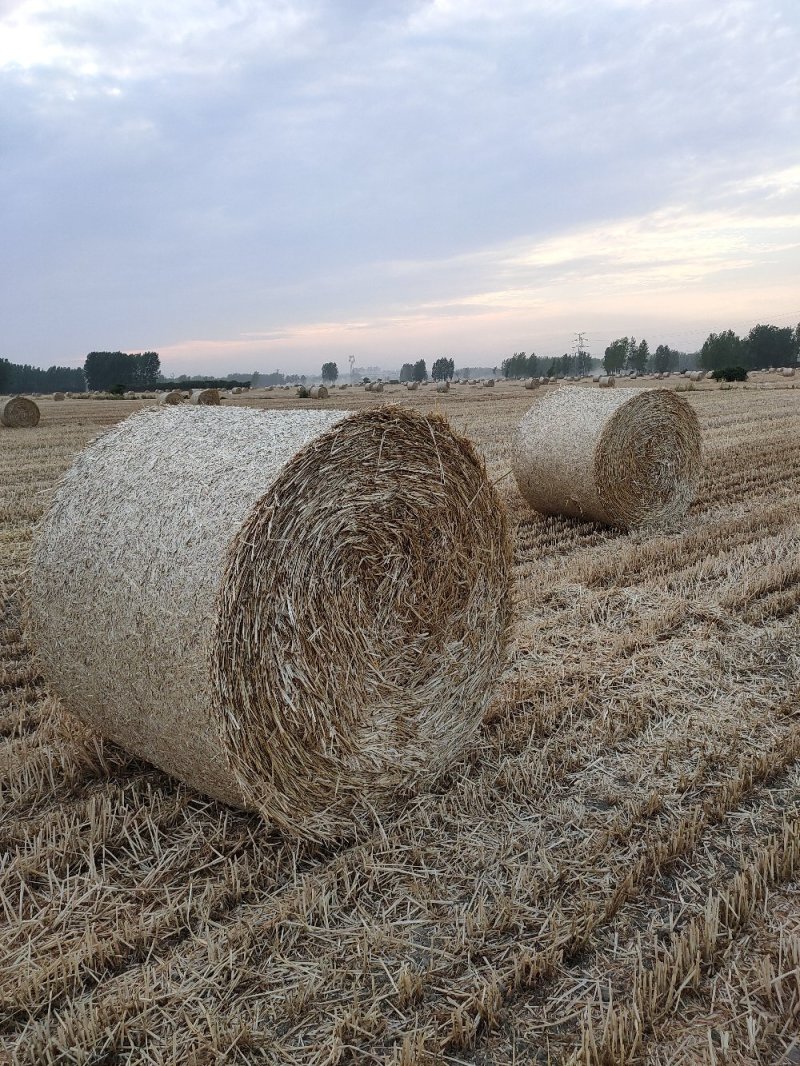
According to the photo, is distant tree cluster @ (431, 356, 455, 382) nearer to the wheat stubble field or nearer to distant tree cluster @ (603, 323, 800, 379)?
distant tree cluster @ (603, 323, 800, 379)

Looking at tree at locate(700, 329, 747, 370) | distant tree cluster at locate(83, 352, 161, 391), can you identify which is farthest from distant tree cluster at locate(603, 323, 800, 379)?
distant tree cluster at locate(83, 352, 161, 391)

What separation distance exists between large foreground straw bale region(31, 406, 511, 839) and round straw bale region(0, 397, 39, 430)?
712 inches

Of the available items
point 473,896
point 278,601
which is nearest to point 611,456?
point 278,601

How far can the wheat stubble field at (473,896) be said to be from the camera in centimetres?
240

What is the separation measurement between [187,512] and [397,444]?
101cm

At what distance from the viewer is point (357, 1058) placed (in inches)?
91.5

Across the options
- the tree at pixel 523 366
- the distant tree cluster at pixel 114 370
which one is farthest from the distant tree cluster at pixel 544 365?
the distant tree cluster at pixel 114 370

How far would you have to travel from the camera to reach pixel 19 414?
2052 cm

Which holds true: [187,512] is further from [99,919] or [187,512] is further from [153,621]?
[99,919]

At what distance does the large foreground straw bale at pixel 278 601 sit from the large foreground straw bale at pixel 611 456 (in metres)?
4.26

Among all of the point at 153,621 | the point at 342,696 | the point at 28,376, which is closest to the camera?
the point at 153,621

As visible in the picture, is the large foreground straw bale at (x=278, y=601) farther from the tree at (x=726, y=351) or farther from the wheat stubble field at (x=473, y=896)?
the tree at (x=726, y=351)

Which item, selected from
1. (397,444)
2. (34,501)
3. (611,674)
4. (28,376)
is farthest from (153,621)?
(28,376)

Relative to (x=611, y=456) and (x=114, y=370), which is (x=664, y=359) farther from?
(x=611, y=456)
